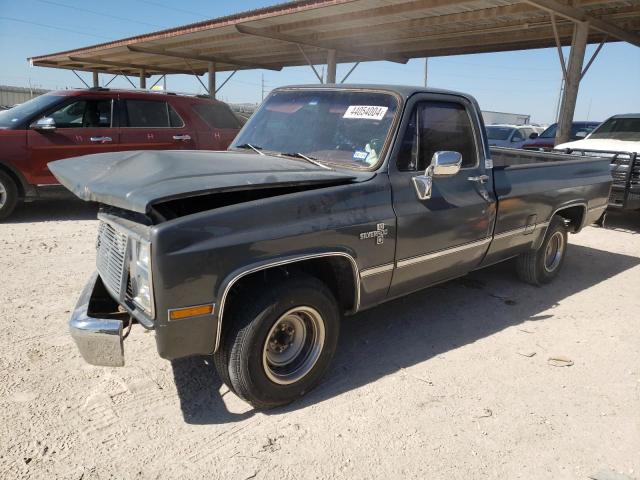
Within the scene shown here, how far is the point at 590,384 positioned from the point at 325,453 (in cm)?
198

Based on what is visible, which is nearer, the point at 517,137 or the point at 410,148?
the point at 410,148

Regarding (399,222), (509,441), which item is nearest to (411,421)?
(509,441)

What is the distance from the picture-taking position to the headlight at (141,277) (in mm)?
2423

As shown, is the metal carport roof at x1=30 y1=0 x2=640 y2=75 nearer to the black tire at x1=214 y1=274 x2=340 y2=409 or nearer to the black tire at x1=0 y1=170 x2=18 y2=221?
the black tire at x1=0 y1=170 x2=18 y2=221

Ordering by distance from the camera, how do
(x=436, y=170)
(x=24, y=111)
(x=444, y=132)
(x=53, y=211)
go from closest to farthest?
(x=436, y=170)
(x=444, y=132)
(x=24, y=111)
(x=53, y=211)

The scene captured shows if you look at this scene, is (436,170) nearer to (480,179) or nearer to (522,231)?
(480,179)

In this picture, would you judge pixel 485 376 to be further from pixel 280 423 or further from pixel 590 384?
pixel 280 423

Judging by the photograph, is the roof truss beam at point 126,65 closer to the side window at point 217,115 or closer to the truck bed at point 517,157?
the side window at point 217,115

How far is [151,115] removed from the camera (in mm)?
8070

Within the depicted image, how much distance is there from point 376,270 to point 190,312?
1.29 m

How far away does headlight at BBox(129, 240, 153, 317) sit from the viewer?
2423mm

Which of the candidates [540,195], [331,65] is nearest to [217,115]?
[540,195]

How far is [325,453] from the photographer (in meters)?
2.56

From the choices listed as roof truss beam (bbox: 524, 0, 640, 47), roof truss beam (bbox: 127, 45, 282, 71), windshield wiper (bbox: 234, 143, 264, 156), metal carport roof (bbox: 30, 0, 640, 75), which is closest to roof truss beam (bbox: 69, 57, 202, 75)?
metal carport roof (bbox: 30, 0, 640, 75)
